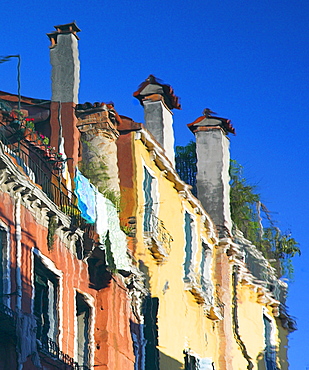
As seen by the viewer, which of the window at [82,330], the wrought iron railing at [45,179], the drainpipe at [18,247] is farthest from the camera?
the window at [82,330]

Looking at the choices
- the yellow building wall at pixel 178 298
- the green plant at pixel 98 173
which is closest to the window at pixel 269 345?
the yellow building wall at pixel 178 298

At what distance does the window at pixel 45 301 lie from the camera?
82.8 feet

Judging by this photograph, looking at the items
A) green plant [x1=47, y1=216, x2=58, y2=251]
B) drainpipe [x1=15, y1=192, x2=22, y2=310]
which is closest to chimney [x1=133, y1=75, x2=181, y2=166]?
green plant [x1=47, y1=216, x2=58, y2=251]

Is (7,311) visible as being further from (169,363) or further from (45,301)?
(169,363)

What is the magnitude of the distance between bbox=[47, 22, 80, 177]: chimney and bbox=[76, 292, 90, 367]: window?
481 centimetres

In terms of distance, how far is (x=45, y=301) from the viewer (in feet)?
84.7

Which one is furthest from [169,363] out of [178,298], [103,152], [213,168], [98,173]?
[213,168]

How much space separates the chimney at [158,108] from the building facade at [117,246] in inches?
1.7

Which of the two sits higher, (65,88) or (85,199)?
(65,88)

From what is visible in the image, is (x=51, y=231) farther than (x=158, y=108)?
No

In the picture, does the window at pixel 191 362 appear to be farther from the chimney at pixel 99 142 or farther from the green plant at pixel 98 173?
the chimney at pixel 99 142

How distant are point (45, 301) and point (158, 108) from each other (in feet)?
41.7

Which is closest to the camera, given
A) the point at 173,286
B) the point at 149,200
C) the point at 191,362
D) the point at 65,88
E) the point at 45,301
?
the point at 45,301

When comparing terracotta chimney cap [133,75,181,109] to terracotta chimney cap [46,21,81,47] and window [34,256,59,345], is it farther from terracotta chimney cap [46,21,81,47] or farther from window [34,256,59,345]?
window [34,256,59,345]
